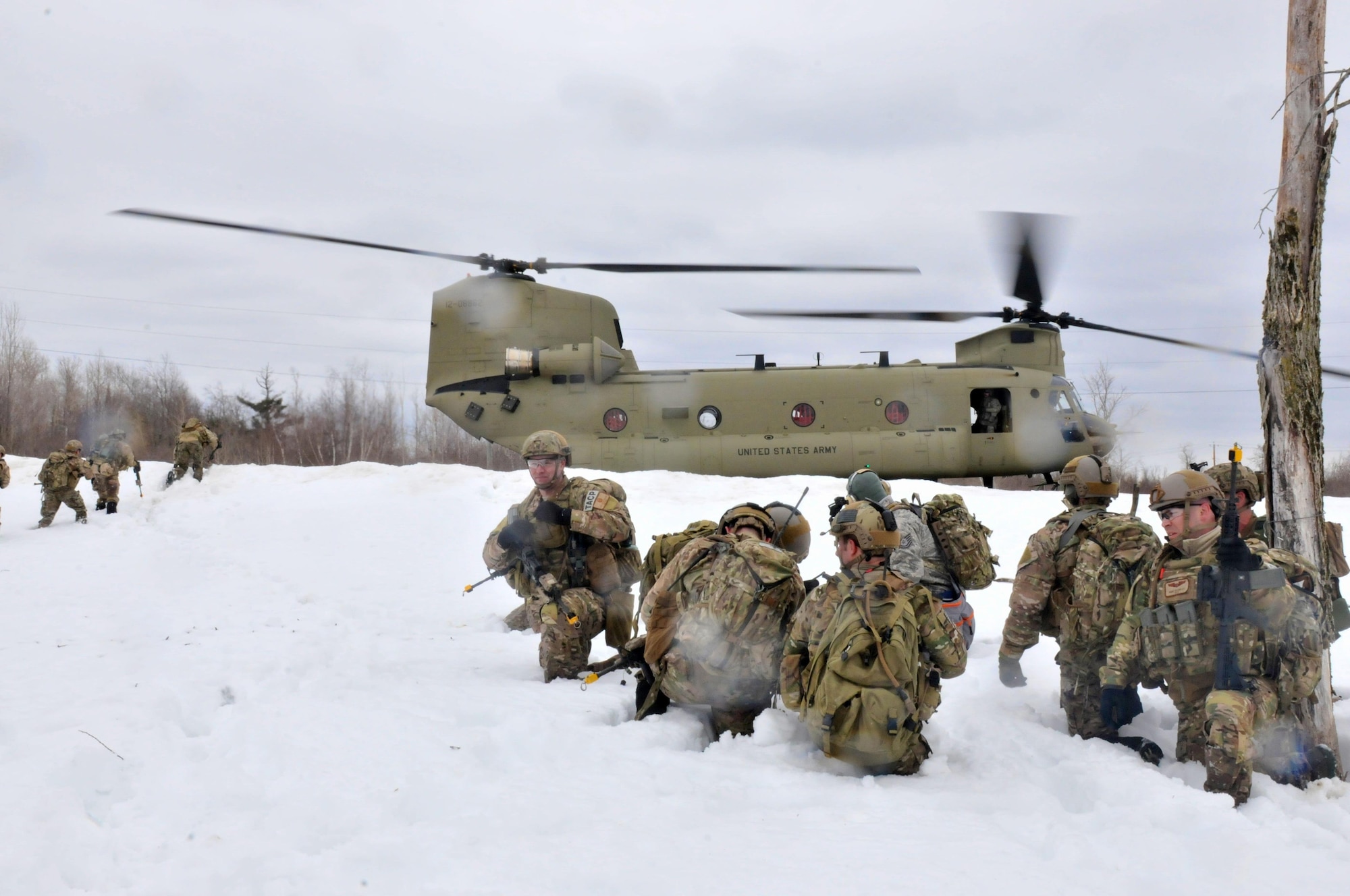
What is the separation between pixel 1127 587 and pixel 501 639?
4940 millimetres

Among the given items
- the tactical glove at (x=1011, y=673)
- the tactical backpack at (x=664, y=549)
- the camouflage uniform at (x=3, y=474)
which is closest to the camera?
the tactical backpack at (x=664, y=549)

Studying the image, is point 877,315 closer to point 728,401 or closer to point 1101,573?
point 728,401

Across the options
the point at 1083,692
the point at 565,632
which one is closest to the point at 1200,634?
the point at 1083,692

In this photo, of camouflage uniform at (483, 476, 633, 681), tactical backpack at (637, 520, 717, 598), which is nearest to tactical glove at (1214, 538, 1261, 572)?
tactical backpack at (637, 520, 717, 598)

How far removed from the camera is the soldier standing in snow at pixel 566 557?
6176 mm

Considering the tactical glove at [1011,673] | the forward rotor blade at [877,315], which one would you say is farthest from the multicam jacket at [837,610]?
the forward rotor blade at [877,315]

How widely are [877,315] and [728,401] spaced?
14.8ft

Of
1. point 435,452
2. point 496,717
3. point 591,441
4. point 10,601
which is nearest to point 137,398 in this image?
point 435,452

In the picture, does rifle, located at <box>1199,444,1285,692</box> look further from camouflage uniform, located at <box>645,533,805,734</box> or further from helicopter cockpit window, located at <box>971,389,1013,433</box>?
helicopter cockpit window, located at <box>971,389,1013,433</box>

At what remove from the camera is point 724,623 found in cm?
507

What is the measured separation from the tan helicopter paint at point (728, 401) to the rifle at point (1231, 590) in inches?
451

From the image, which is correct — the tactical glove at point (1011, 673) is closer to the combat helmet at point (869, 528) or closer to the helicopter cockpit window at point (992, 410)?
the combat helmet at point (869, 528)

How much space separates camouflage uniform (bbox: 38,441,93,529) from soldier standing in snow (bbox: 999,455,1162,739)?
1345cm

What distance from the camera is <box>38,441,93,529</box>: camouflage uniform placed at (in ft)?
43.9
